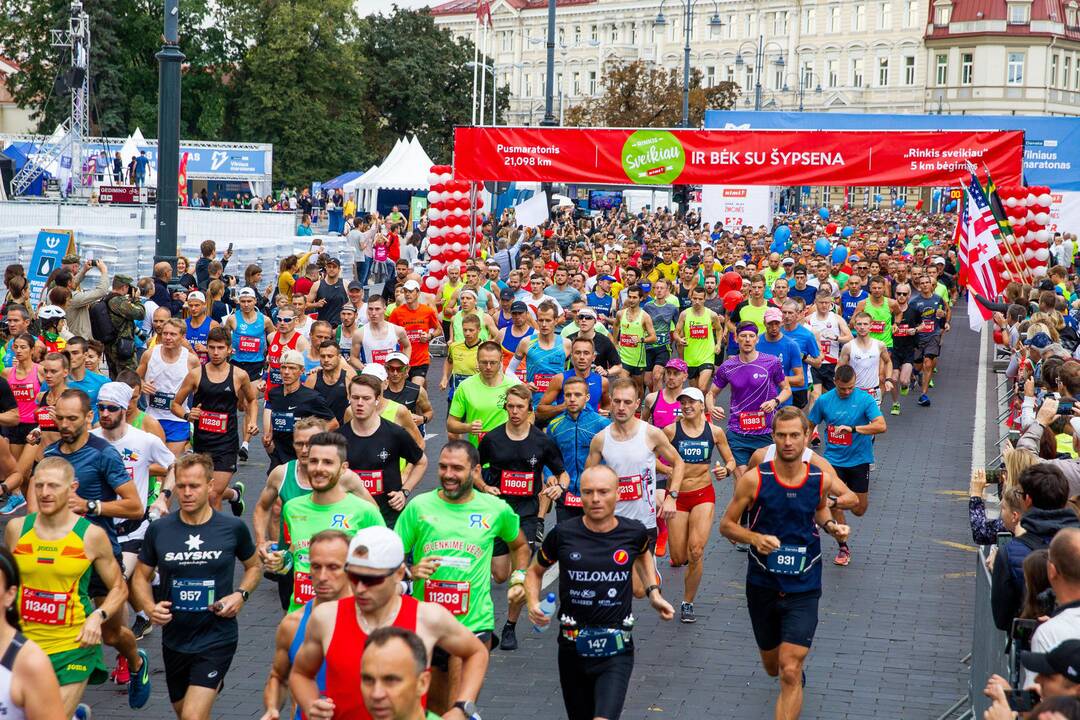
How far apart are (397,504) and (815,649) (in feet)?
8.91

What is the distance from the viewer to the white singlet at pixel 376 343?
13236 mm

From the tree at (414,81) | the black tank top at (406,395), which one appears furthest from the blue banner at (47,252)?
the tree at (414,81)

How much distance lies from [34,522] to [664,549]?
5.46 m

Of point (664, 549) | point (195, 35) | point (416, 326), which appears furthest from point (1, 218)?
point (195, 35)

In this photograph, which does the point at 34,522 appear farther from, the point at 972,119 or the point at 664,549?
the point at 972,119

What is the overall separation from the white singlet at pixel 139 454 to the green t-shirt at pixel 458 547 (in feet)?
7.44

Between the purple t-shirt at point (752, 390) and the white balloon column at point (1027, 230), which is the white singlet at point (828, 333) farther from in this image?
the white balloon column at point (1027, 230)

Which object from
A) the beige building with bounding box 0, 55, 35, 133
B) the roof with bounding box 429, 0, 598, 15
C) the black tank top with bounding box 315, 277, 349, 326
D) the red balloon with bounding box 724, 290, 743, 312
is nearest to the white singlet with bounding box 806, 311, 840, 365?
the red balloon with bounding box 724, 290, 743, 312

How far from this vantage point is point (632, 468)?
29.0 feet

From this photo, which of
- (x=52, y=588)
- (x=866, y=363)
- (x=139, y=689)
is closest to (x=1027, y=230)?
(x=866, y=363)

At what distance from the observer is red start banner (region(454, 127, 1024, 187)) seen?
20.9m

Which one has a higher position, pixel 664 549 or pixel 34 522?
pixel 34 522

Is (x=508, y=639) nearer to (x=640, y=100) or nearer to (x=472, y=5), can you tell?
(x=640, y=100)

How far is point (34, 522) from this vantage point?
21.1 ft
